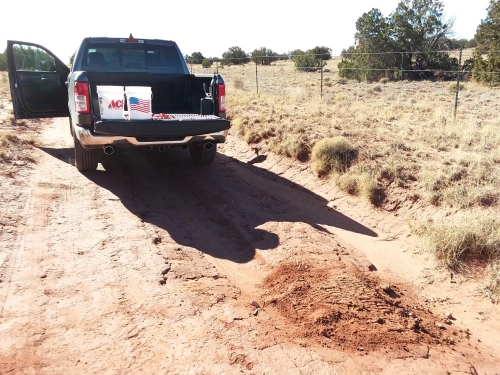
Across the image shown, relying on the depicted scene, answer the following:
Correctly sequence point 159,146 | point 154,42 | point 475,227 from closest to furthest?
point 475,227, point 159,146, point 154,42

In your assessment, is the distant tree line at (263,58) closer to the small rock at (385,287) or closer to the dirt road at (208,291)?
the dirt road at (208,291)

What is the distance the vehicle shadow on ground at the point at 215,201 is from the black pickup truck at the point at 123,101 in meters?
0.56

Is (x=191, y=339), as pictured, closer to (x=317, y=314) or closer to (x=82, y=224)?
(x=317, y=314)

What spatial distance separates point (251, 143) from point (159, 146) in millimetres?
3531

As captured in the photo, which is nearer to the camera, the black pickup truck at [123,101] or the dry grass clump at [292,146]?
the black pickup truck at [123,101]

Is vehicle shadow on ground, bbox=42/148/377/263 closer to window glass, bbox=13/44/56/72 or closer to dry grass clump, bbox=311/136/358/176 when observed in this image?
dry grass clump, bbox=311/136/358/176

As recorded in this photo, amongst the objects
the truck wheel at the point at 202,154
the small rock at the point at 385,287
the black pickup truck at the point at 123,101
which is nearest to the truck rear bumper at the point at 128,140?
the black pickup truck at the point at 123,101

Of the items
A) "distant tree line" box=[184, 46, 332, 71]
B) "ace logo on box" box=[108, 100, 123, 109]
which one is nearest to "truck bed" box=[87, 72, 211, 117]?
"ace logo on box" box=[108, 100, 123, 109]

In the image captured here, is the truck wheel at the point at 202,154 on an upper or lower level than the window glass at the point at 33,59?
lower

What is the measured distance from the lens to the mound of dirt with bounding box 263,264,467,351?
11.3 feet

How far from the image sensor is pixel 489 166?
21.2 feet

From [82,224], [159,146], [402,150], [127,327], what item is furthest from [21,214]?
[402,150]

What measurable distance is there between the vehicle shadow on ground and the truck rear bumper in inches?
→ 31.7

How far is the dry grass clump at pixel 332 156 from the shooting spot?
731cm
